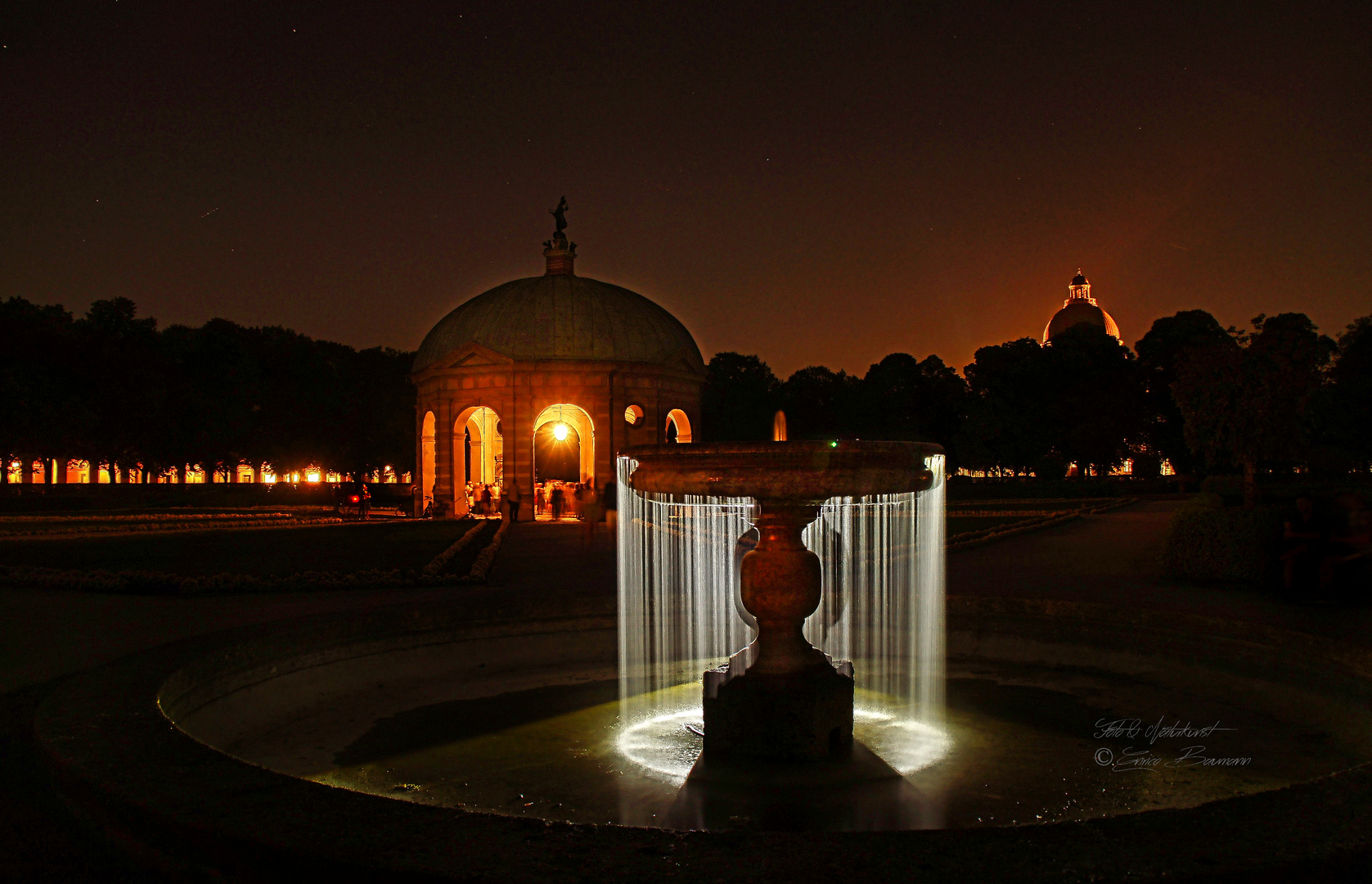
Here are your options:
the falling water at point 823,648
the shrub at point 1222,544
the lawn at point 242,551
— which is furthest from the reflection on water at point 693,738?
the lawn at point 242,551

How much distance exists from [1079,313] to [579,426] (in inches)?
3669

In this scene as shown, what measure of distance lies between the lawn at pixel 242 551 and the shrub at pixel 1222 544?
10.8 m

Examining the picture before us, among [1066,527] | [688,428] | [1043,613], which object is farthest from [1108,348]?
[1043,613]

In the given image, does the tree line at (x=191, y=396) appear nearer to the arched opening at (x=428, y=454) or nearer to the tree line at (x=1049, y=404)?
the arched opening at (x=428, y=454)

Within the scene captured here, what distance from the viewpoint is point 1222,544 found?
1318 centimetres

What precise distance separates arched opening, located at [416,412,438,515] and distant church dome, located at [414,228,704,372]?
2.22 meters

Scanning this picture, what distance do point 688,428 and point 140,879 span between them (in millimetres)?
36279

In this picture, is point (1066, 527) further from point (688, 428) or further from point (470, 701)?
point (470, 701)

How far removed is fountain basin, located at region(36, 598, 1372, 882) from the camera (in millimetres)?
3059

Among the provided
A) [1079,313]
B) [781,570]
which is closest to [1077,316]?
[1079,313]

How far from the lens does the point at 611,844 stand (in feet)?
10.4

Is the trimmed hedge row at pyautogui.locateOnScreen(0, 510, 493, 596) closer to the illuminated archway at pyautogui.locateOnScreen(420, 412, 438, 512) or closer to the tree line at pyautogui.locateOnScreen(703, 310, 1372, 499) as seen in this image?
the illuminated archway at pyautogui.locateOnScreen(420, 412, 438, 512)

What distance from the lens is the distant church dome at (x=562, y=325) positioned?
36.8 m

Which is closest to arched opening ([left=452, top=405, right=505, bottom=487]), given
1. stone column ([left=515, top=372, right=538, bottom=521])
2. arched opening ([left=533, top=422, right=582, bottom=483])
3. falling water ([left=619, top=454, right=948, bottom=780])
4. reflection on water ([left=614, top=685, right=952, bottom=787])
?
arched opening ([left=533, top=422, right=582, bottom=483])
